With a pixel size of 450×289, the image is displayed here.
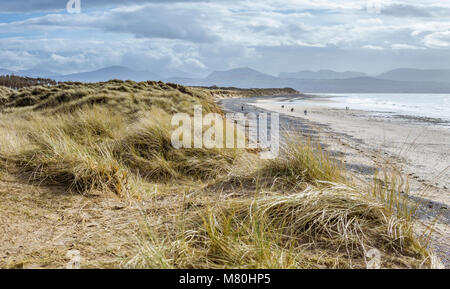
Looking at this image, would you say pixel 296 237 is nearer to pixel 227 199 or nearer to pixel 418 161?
pixel 227 199

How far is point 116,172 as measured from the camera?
4562 millimetres

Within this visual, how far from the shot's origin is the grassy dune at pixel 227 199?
2.70 m

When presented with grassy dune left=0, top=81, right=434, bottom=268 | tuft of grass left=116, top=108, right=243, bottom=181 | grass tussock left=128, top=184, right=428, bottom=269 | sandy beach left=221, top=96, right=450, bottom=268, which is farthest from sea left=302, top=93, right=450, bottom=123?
grass tussock left=128, top=184, right=428, bottom=269

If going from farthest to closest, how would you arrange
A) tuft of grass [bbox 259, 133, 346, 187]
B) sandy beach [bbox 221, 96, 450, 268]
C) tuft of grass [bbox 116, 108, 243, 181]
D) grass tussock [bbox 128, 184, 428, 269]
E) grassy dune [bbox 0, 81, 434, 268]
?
tuft of grass [bbox 116, 108, 243, 181]
tuft of grass [bbox 259, 133, 346, 187]
sandy beach [bbox 221, 96, 450, 268]
grassy dune [bbox 0, 81, 434, 268]
grass tussock [bbox 128, 184, 428, 269]

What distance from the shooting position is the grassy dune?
270 cm

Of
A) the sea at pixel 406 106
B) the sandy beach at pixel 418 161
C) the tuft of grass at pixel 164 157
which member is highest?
the sea at pixel 406 106

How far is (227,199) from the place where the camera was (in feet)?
12.9

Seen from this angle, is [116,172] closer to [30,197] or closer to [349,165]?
[30,197]

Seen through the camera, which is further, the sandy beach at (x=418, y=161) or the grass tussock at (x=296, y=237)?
the sandy beach at (x=418, y=161)

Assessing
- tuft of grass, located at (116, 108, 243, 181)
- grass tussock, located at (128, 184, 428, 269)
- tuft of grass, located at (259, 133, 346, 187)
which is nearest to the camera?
grass tussock, located at (128, 184, 428, 269)

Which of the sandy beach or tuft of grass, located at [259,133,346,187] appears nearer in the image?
the sandy beach

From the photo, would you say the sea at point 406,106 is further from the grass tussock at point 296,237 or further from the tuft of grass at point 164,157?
the grass tussock at point 296,237

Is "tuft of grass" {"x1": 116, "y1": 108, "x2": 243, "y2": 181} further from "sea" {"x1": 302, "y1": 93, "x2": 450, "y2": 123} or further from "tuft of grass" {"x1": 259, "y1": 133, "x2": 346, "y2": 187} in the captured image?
"sea" {"x1": 302, "y1": 93, "x2": 450, "y2": 123}

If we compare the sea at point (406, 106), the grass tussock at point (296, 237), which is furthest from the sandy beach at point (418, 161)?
the sea at point (406, 106)
